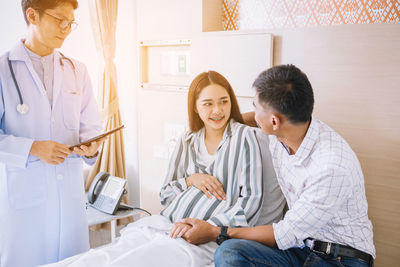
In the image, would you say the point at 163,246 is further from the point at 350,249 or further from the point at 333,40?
the point at 333,40

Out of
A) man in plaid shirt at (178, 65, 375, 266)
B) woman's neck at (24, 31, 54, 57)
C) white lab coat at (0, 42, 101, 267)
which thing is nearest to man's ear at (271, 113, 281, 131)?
man in plaid shirt at (178, 65, 375, 266)

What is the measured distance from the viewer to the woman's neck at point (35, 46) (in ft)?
5.93

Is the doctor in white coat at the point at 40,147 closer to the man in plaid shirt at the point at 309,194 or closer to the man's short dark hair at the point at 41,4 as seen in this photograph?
the man's short dark hair at the point at 41,4

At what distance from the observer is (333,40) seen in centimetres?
197

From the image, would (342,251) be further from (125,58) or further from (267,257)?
(125,58)

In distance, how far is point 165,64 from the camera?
284 centimetres

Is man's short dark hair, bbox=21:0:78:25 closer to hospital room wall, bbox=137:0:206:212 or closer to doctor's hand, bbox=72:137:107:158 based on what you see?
doctor's hand, bbox=72:137:107:158

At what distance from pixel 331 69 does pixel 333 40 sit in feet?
0.51

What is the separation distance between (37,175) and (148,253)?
68cm

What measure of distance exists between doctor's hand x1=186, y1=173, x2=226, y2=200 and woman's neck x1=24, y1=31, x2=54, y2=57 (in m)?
1.04

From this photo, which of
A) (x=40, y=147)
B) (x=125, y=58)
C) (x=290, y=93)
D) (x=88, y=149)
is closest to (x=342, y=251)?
(x=290, y=93)

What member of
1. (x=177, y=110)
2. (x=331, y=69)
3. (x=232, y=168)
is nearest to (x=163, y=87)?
(x=177, y=110)

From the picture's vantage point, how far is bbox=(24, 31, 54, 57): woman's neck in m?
1.81

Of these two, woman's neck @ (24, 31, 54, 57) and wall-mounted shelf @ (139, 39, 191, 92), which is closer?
woman's neck @ (24, 31, 54, 57)
